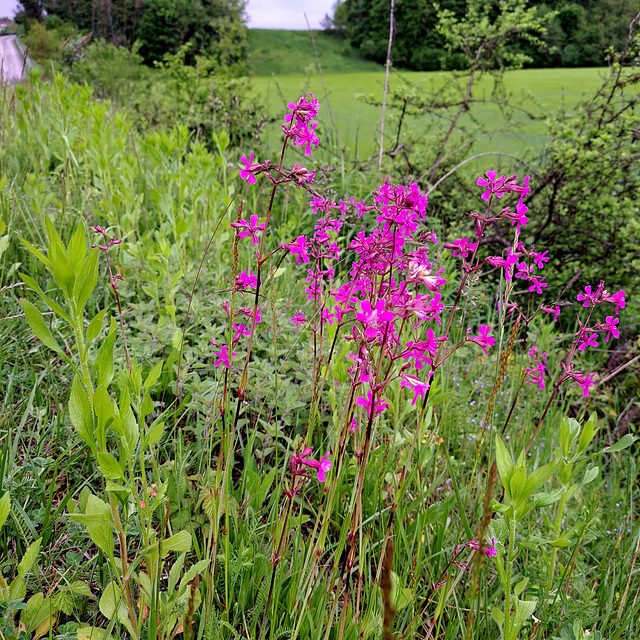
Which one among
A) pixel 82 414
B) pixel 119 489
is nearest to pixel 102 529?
pixel 119 489

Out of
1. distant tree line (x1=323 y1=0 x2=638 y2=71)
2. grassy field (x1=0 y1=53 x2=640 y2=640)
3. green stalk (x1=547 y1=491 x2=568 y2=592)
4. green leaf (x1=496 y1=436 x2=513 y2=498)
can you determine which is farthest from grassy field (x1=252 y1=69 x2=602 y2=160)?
green leaf (x1=496 y1=436 x2=513 y2=498)

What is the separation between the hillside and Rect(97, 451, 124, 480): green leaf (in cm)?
3813

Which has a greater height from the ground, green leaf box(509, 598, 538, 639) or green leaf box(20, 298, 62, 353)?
green leaf box(20, 298, 62, 353)

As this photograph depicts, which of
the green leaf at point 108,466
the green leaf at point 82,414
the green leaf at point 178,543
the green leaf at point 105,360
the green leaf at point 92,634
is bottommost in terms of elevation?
the green leaf at point 92,634

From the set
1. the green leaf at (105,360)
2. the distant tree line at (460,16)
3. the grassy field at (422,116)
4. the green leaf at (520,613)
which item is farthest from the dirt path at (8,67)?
the green leaf at (520,613)

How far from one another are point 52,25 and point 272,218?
26385mm

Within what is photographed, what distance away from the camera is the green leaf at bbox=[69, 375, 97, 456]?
0.77 meters

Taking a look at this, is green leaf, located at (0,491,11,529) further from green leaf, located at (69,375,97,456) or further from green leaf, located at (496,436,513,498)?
green leaf, located at (496,436,513,498)

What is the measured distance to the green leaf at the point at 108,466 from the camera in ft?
2.44

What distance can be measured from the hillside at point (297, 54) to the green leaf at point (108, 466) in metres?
38.1

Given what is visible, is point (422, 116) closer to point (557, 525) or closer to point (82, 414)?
point (557, 525)

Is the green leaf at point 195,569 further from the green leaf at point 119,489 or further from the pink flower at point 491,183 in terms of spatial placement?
the pink flower at point 491,183

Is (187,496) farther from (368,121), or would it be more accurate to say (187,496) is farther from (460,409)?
(368,121)

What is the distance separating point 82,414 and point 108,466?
94 millimetres
